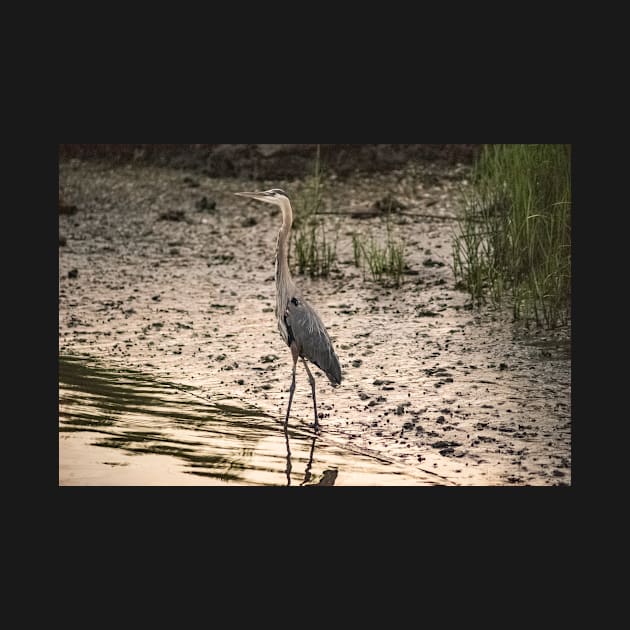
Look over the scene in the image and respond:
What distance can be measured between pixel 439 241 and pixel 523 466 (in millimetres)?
5750

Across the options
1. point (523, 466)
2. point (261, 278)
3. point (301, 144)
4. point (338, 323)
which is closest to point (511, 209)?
point (338, 323)

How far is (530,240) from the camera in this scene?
9.26 metres

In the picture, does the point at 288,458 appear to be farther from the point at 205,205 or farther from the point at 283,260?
the point at 205,205

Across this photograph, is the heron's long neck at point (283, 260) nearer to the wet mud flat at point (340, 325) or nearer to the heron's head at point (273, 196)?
the heron's head at point (273, 196)

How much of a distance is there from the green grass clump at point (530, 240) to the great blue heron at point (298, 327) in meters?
2.27

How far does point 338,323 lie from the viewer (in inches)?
378

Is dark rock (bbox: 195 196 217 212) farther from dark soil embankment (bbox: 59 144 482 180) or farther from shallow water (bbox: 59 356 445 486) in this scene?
shallow water (bbox: 59 356 445 486)

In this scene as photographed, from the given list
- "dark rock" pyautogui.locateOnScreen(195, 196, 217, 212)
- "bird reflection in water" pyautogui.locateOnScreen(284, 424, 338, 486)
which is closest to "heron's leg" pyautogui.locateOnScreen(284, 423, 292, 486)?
"bird reflection in water" pyautogui.locateOnScreen(284, 424, 338, 486)

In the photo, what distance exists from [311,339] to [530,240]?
276 centimetres

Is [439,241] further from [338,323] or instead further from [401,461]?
[401,461]

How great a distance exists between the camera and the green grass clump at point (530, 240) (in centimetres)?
891

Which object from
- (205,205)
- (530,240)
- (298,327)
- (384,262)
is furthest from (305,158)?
(298,327)

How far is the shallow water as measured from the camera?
629 cm

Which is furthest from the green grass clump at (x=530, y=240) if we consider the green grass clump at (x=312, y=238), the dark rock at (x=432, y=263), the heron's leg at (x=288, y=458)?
the heron's leg at (x=288, y=458)
